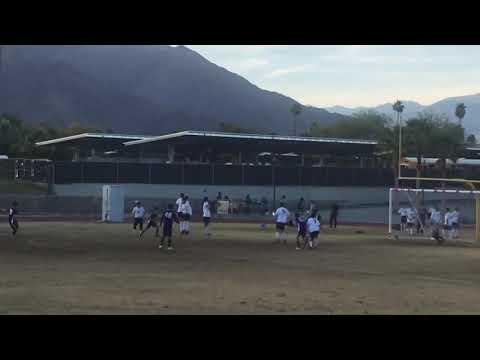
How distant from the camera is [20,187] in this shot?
57281 mm

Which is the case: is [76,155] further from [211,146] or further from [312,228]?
[312,228]

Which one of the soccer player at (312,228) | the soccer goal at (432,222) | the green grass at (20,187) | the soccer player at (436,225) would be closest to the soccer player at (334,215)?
the soccer goal at (432,222)

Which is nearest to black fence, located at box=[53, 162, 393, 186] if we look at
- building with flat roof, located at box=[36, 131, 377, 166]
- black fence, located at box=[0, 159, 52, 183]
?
building with flat roof, located at box=[36, 131, 377, 166]

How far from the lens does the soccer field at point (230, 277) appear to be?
508 inches

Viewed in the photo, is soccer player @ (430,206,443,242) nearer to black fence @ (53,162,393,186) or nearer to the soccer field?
the soccer field

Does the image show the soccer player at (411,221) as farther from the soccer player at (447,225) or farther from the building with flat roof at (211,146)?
the building with flat roof at (211,146)

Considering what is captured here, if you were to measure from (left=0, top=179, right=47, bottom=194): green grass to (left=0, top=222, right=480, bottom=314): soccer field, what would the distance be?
26.5 meters

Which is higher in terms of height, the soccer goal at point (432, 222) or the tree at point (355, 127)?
the tree at point (355, 127)

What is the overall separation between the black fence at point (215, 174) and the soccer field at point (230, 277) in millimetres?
24967

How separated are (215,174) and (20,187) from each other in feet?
49.5
